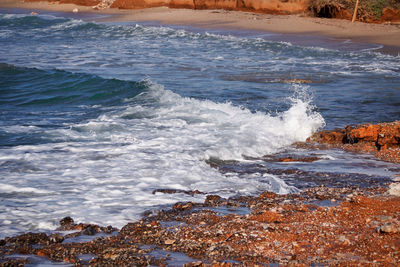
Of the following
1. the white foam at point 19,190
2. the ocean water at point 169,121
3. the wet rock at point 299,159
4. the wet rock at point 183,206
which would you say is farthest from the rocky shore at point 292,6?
the white foam at point 19,190

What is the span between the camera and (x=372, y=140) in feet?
21.8

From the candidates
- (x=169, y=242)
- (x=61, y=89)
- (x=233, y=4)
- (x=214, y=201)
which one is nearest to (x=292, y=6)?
(x=233, y=4)

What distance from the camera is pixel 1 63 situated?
14844mm

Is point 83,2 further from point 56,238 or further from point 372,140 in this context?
point 56,238

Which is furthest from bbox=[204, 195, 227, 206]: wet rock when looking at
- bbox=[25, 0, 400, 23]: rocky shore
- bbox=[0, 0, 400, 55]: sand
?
bbox=[25, 0, 400, 23]: rocky shore

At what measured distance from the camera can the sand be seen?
66.3ft

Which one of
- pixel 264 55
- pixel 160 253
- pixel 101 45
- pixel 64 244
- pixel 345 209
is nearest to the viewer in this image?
pixel 160 253

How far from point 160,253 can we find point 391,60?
14209 mm

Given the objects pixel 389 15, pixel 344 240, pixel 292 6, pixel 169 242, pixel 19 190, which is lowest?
pixel 19 190

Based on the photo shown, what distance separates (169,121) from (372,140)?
131 inches

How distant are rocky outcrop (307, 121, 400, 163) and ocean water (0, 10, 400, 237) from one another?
0.42 metres

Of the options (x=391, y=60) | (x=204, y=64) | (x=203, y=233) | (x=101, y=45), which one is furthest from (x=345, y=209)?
(x=101, y=45)

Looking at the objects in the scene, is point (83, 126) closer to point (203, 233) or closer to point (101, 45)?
point (203, 233)

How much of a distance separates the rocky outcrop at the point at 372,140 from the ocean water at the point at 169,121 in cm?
42
